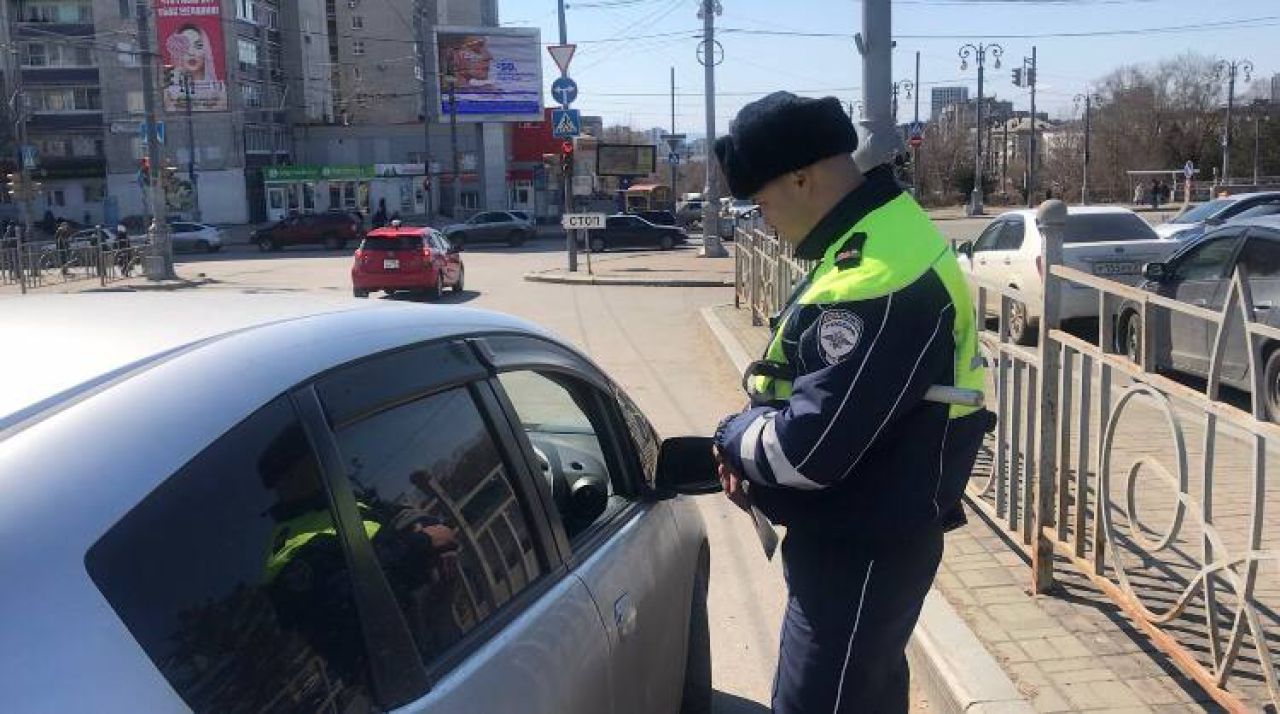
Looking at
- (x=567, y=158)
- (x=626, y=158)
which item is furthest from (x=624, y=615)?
(x=626, y=158)

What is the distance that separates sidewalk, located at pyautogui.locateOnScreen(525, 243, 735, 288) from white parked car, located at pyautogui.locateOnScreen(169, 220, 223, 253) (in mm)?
20830

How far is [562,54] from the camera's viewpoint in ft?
85.4

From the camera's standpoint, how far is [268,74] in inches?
2982

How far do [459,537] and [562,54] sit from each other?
2505cm

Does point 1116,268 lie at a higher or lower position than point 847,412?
lower

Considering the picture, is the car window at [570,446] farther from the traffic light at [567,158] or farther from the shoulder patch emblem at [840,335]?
the traffic light at [567,158]

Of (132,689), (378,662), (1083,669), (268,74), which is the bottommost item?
(1083,669)

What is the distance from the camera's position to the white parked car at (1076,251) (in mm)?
12438

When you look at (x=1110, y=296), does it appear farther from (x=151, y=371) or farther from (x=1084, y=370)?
(x=151, y=371)

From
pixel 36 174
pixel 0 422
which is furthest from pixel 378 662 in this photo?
pixel 36 174

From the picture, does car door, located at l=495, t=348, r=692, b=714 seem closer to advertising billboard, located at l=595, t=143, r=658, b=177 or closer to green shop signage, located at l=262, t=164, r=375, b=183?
advertising billboard, located at l=595, t=143, r=658, b=177

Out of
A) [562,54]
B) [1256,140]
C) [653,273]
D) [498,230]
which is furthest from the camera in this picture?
[1256,140]

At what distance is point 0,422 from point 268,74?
80639 mm

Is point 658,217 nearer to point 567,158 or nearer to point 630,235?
point 630,235
